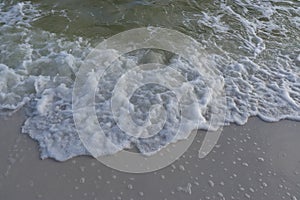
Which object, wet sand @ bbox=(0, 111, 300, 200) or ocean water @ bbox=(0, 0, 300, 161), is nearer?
wet sand @ bbox=(0, 111, 300, 200)

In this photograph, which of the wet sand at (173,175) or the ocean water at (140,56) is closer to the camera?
the wet sand at (173,175)

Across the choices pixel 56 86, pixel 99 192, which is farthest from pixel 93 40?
pixel 99 192

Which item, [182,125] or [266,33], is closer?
[182,125]

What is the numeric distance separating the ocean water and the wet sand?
0.15m

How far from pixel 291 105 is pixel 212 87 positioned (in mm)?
809

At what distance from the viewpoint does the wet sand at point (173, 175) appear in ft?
8.34

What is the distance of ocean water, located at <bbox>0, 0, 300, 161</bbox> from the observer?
3.16 meters

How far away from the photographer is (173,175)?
8.82 feet

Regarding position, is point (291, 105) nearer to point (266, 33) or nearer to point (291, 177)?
point (291, 177)

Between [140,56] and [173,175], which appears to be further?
[140,56]

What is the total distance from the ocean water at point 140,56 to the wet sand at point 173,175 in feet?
0.50

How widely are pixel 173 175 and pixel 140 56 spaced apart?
1725 millimetres

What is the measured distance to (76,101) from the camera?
10.8ft

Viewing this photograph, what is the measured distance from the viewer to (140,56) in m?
3.98
